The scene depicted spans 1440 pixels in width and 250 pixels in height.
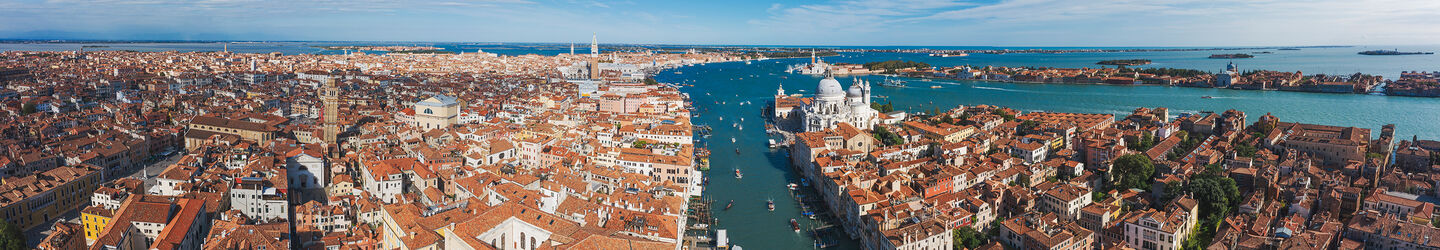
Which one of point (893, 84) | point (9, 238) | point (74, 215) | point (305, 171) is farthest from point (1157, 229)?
point (893, 84)

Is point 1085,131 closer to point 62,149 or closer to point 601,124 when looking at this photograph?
point 601,124

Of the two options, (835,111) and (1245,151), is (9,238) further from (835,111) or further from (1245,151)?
(1245,151)

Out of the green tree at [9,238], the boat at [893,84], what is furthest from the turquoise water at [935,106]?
the green tree at [9,238]

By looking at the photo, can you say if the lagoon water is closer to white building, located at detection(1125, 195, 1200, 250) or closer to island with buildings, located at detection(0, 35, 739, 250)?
island with buildings, located at detection(0, 35, 739, 250)

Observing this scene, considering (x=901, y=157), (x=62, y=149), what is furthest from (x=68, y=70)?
(x=901, y=157)

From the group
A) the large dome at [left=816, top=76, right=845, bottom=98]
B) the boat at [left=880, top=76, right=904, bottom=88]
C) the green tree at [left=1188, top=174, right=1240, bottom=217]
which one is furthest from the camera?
the boat at [left=880, top=76, right=904, bottom=88]

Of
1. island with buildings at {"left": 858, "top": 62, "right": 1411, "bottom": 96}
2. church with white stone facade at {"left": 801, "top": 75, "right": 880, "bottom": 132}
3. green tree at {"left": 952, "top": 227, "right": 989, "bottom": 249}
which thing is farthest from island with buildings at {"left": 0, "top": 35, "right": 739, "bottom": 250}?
island with buildings at {"left": 858, "top": 62, "right": 1411, "bottom": 96}

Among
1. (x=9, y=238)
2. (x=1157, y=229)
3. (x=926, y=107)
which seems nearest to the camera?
(x=9, y=238)
